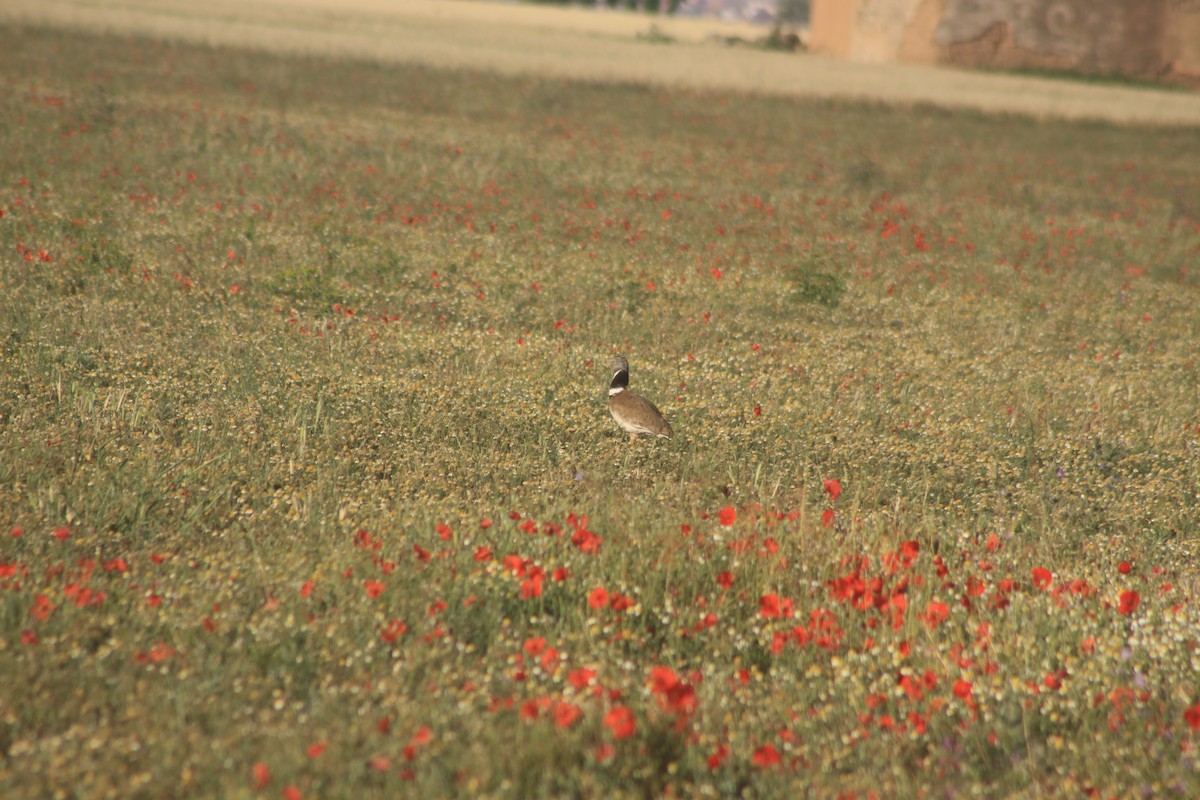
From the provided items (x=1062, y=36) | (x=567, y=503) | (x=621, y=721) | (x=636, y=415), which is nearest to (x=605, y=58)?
(x=1062, y=36)

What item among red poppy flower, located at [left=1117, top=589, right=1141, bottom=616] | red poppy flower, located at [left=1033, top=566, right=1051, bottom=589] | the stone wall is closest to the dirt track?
the stone wall

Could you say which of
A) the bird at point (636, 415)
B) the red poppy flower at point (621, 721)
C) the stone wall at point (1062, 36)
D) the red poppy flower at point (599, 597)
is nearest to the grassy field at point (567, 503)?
the red poppy flower at point (621, 721)

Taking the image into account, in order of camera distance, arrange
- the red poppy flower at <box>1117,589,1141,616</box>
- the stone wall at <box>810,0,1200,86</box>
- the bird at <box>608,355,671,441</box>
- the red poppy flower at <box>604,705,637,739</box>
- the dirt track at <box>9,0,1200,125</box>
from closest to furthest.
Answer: the red poppy flower at <box>604,705,637,739</box> → the red poppy flower at <box>1117,589,1141,616</box> → the bird at <box>608,355,671,441</box> → the dirt track at <box>9,0,1200,125</box> → the stone wall at <box>810,0,1200,86</box>

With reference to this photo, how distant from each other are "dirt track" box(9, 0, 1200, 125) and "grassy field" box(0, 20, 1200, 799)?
23.8 metres

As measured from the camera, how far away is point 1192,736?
4258 mm

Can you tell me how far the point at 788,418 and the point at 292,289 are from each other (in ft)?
16.7

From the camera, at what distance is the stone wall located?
162ft

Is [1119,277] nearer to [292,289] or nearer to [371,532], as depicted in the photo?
[292,289]

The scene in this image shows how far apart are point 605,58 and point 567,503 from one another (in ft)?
142

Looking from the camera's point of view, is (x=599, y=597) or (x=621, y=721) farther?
(x=599, y=597)

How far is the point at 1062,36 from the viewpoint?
49.8 meters

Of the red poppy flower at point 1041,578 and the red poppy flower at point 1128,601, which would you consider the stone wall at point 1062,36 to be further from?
the red poppy flower at point 1128,601

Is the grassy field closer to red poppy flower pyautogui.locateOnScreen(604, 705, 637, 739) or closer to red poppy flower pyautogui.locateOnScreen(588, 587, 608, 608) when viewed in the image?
red poppy flower pyautogui.locateOnScreen(604, 705, 637, 739)

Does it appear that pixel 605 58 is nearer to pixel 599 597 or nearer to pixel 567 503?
pixel 567 503
